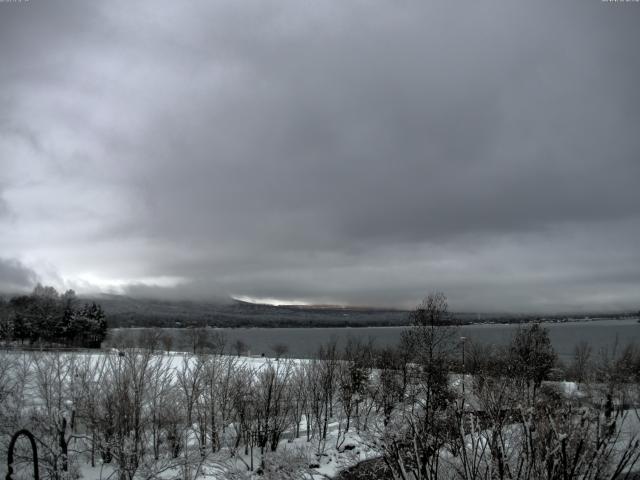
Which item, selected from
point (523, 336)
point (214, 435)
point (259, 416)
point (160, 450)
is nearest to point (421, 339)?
point (523, 336)

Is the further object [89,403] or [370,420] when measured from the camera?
[370,420]

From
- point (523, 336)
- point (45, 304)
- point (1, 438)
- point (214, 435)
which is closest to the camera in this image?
point (1, 438)

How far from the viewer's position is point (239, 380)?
3822 cm

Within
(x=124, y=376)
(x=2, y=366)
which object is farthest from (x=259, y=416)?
(x=2, y=366)

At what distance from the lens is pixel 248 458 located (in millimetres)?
36219

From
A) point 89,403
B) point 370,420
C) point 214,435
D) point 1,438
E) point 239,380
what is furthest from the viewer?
point 370,420

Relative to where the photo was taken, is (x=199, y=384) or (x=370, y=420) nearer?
(x=199, y=384)

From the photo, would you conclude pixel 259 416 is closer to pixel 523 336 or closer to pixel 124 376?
pixel 124 376

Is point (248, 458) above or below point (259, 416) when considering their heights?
below

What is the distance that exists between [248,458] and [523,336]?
27.8m

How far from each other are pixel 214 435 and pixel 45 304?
4138 inches

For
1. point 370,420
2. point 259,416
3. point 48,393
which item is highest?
point 48,393

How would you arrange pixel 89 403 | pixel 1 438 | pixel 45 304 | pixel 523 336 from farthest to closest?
1. pixel 45 304
2. pixel 523 336
3. pixel 89 403
4. pixel 1 438

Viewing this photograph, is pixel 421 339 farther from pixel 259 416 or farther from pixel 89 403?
pixel 89 403
